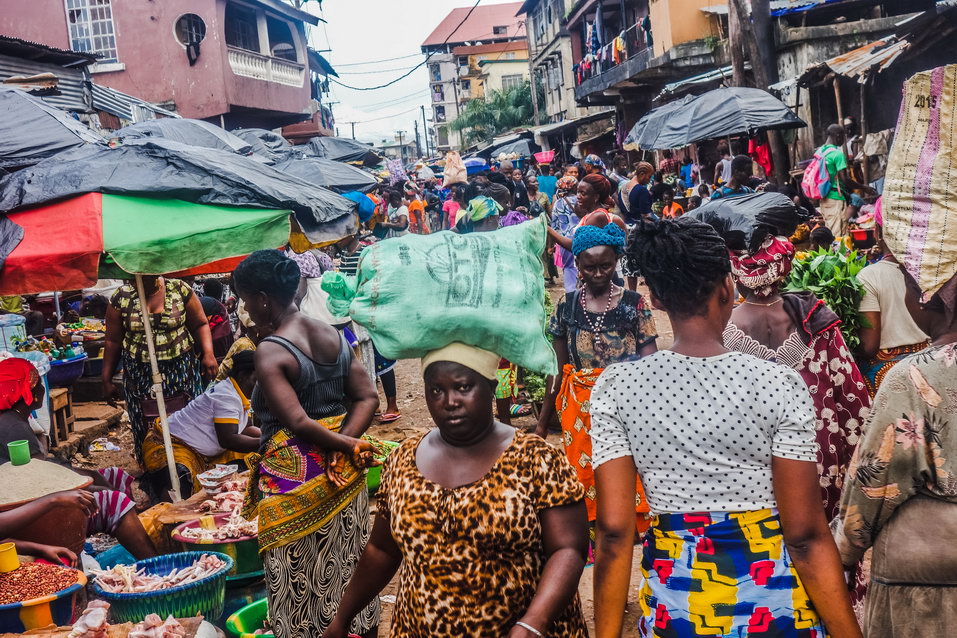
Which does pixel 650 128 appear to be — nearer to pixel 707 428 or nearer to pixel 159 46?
pixel 707 428

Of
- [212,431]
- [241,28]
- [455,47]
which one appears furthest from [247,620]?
[455,47]

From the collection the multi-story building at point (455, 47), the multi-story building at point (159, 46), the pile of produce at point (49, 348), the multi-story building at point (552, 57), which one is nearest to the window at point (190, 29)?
the multi-story building at point (159, 46)

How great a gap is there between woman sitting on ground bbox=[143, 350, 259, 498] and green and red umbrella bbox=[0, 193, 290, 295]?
1325 millimetres

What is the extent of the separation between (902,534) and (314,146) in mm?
15603

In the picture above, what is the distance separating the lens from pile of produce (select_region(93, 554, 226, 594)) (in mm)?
4125

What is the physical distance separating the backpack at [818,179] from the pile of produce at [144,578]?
9633 mm

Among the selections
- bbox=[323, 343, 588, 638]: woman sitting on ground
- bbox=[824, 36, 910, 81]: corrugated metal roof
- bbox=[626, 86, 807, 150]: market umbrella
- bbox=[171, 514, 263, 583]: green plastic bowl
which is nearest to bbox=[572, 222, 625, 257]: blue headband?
bbox=[323, 343, 588, 638]: woman sitting on ground

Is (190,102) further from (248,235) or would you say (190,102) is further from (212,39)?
(248,235)

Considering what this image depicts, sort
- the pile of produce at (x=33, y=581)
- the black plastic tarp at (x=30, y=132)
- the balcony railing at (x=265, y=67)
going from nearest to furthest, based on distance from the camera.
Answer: the pile of produce at (x=33, y=581) < the black plastic tarp at (x=30, y=132) < the balcony railing at (x=265, y=67)

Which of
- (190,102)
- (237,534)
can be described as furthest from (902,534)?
(190,102)

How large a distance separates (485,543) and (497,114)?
50.6 m

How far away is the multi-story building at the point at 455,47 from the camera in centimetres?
7294

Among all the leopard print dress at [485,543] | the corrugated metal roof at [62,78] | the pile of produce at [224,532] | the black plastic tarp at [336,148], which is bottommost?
the pile of produce at [224,532]

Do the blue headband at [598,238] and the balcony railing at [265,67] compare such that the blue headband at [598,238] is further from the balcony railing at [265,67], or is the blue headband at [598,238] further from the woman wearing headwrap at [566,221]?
the balcony railing at [265,67]
